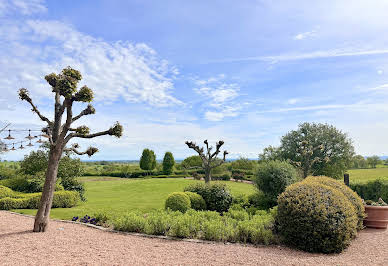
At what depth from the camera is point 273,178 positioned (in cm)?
1328

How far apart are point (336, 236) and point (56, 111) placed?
849cm

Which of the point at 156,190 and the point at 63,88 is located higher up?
the point at 63,88

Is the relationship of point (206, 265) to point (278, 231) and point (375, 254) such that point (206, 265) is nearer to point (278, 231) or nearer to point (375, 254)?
point (278, 231)

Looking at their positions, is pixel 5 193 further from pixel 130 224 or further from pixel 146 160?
pixel 146 160

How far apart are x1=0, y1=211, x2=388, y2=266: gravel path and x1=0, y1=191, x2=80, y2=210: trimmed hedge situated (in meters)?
5.02

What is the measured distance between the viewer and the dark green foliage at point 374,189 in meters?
15.4

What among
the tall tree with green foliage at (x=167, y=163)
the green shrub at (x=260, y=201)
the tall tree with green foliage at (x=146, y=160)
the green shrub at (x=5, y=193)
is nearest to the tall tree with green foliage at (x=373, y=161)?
the tall tree with green foliage at (x=167, y=163)

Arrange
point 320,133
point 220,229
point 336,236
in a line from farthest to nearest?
point 320,133 < point 220,229 < point 336,236

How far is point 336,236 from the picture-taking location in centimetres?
666

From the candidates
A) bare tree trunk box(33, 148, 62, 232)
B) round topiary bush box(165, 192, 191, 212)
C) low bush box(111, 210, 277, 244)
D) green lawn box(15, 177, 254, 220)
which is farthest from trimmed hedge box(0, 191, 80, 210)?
low bush box(111, 210, 277, 244)

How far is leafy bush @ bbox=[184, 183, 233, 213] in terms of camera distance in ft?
40.4

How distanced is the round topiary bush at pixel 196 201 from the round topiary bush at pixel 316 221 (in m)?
4.82

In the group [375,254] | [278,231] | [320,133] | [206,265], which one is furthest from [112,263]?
[320,133]

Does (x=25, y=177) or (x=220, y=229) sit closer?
(x=220, y=229)
